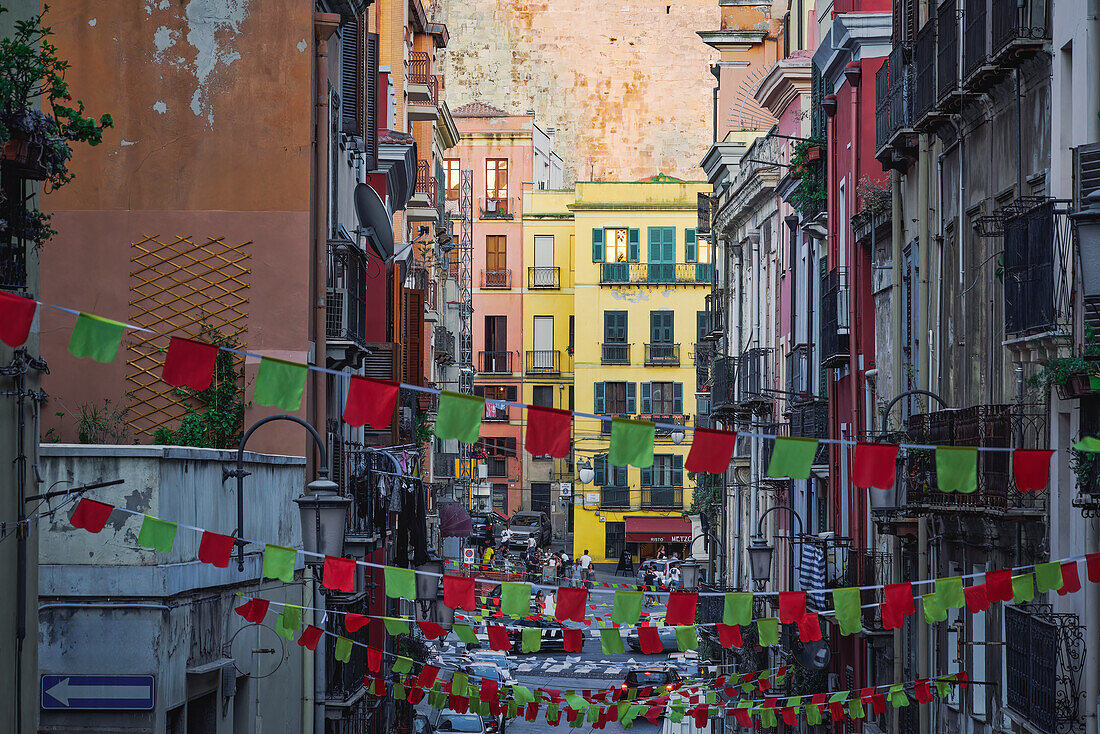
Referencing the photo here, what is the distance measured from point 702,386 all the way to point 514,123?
28.8m

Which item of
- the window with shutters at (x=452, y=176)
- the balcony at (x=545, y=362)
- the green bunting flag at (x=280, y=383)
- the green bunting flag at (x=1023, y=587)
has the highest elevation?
the window with shutters at (x=452, y=176)

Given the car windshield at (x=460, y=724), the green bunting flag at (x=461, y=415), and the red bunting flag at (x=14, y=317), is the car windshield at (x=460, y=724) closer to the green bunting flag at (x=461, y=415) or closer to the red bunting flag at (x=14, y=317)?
the green bunting flag at (x=461, y=415)

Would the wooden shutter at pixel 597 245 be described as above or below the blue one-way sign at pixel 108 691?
above

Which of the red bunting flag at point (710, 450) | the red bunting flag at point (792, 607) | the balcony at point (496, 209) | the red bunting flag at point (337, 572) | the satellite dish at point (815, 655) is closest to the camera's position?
the red bunting flag at point (710, 450)

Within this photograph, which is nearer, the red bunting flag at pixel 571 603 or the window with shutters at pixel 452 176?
the red bunting flag at pixel 571 603

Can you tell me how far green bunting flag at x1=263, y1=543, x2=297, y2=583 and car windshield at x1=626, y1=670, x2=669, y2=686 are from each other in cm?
2516

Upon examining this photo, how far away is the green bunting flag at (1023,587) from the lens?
483 inches

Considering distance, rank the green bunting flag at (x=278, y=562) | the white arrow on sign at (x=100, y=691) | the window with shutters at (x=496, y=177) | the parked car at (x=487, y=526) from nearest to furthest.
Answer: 1. the green bunting flag at (x=278, y=562)
2. the white arrow on sign at (x=100, y=691)
3. the parked car at (x=487, y=526)
4. the window with shutters at (x=496, y=177)

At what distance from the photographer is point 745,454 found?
38.8 metres

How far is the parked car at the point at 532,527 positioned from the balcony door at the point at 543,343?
23.0 ft

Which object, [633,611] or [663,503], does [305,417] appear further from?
[663,503]

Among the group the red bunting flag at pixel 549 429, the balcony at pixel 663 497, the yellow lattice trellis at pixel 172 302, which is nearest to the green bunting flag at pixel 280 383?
the red bunting flag at pixel 549 429

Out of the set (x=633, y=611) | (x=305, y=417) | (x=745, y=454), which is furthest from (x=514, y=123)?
(x=633, y=611)

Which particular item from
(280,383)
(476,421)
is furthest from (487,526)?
(280,383)
